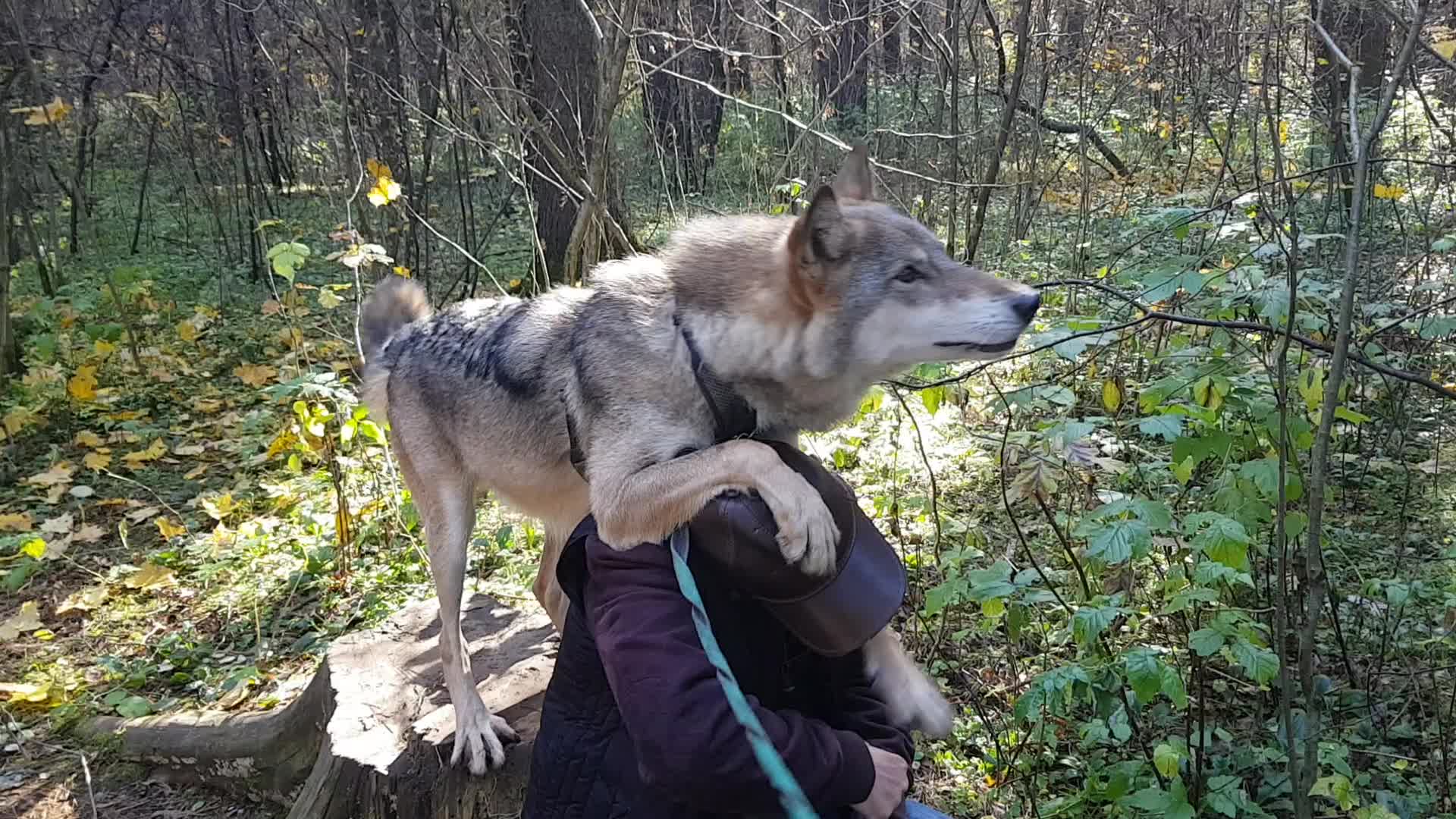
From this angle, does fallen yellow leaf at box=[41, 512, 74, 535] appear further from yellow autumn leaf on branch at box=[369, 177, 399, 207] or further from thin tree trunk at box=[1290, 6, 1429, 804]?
thin tree trunk at box=[1290, 6, 1429, 804]

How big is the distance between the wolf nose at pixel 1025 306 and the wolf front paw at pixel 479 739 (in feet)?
6.96

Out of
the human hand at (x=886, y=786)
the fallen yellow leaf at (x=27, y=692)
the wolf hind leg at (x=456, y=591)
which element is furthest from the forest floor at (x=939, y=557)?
the wolf hind leg at (x=456, y=591)

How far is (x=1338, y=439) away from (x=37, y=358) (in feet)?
28.1

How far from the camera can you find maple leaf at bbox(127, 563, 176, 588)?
16.9 ft

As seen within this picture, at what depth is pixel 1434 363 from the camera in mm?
4477

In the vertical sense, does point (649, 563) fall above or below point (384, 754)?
above

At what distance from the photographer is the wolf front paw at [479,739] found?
316 centimetres

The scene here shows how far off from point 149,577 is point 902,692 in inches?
177

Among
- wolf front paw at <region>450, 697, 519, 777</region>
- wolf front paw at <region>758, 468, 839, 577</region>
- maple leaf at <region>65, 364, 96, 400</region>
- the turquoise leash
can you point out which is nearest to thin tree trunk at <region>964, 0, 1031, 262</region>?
wolf front paw at <region>450, 697, 519, 777</region>

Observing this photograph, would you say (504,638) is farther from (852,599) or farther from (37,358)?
(37,358)

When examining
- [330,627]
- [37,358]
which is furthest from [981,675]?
[37,358]

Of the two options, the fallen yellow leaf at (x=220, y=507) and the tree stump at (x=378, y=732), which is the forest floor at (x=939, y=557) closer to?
the fallen yellow leaf at (x=220, y=507)

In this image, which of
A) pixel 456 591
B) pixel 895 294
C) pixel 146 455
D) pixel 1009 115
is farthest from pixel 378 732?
pixel 1009 115

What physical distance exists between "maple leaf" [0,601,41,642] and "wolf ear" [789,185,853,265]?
185 inches
